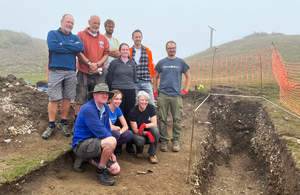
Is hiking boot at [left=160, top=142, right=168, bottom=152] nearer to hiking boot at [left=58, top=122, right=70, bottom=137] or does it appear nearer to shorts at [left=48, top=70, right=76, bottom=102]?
hiking boot at [left=58, top=122, right=70, bottom=137]

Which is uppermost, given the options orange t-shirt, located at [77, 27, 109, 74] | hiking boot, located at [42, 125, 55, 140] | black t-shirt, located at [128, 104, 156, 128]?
orange t-shirt, located at [77, 27, 109, 74]

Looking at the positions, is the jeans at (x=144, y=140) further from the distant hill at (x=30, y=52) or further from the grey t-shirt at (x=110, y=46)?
the distant hill at (x=30, y=52)

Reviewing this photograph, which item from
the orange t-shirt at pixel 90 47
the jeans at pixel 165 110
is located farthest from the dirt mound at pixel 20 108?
the jeans at pixel 165 110

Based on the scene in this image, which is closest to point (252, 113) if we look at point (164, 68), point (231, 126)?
point (231, 126)

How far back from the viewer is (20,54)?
22.0 metres

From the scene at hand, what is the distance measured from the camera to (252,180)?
5023 mm

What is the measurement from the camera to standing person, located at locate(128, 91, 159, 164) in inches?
179

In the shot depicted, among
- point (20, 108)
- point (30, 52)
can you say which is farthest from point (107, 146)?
point (30, 52)

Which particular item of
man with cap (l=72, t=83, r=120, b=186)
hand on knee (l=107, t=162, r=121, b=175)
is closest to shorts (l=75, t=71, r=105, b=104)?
man with cap (l=72, t=83, r=120, b=186)

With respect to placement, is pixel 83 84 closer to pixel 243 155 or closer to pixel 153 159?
pixel 153 159

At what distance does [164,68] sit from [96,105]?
2.24 meters

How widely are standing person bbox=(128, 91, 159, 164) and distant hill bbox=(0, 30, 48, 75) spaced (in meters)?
14.4

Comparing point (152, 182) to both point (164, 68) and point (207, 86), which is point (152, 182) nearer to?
point (164, 68)

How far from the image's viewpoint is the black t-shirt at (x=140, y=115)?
468cm
